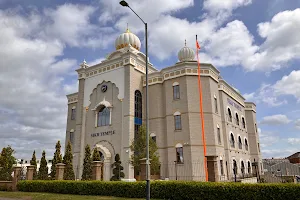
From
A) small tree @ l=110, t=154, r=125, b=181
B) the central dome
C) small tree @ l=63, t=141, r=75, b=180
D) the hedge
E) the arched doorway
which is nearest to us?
the hedge

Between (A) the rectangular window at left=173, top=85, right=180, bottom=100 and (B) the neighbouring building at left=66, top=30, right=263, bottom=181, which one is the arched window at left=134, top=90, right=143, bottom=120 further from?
(A) the rectangular window at left=173, top=85, right=180, bottom=100

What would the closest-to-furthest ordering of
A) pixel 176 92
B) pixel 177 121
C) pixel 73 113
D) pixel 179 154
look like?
pixel 179 154
pixel 177 121
pixel 176 92
pixel 73 113

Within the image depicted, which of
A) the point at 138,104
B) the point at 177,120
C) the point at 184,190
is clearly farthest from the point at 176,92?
the point at 184,190

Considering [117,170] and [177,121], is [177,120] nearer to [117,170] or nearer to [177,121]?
[177,121]

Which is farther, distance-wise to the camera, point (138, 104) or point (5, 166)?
point (138, 104)

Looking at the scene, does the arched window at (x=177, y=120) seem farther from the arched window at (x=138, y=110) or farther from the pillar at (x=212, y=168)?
the pillar at (x=212, y=168)

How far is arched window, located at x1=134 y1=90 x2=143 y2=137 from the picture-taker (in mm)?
29828

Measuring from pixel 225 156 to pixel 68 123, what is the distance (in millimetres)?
22972

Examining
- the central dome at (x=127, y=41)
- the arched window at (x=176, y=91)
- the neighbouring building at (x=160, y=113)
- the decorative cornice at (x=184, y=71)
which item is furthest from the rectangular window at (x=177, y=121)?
the central dome at (x=127, y=41)

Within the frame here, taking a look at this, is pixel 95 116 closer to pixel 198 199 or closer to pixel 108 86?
pixel 108 86

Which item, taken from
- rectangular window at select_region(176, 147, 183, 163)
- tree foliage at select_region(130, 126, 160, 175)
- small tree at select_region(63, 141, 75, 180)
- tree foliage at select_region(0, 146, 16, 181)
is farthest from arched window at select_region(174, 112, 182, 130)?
tree foliage at select_region(0, 146, 16, 181)

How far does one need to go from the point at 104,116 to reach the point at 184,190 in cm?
1840

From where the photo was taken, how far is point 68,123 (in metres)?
39.0

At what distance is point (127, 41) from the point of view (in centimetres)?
3512
